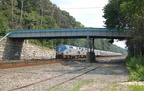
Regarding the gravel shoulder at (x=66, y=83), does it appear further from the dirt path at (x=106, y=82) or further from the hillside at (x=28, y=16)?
the hillside at (x=28, y=16)

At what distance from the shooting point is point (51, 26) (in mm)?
77312

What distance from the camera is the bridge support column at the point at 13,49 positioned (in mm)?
43406

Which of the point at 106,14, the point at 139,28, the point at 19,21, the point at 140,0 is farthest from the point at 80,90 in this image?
the point at 19,21

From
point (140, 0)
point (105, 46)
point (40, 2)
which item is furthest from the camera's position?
point (105, 46)

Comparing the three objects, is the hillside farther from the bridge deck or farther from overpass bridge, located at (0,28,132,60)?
the bridge deck

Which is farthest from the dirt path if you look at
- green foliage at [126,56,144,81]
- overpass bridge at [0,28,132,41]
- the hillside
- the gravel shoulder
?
the hillside

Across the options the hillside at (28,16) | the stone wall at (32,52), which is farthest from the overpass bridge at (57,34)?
the hillside at (28,16)

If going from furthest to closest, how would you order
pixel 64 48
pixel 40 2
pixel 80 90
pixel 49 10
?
pixel 49 10 → pixel 40 2 → pixel 64 48 → pixel 80 90

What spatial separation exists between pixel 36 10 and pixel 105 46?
70.5 meters

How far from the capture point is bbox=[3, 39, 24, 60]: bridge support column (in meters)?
43.4

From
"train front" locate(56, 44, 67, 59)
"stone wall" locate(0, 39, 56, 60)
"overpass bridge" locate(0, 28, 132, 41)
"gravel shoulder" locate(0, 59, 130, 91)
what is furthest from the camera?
"train front" locate(56, 44, 67, 59)

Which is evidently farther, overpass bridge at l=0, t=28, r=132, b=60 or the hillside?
the hillside

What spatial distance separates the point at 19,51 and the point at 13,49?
7.93 ft

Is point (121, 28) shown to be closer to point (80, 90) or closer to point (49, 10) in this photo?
point (80, 90)
